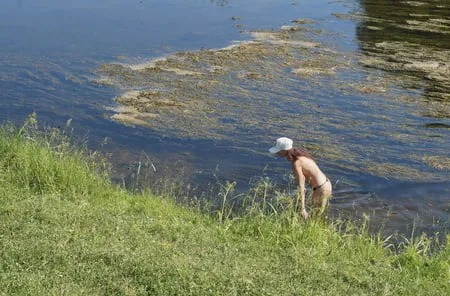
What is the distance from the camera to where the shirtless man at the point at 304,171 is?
8609mm

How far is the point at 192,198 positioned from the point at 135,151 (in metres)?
2.60

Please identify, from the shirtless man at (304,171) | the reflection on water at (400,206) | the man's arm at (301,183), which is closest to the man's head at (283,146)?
the shirtless man at (304,171)

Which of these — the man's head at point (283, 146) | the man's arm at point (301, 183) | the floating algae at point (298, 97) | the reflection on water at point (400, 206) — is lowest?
the reflection on water at point (400, 206)

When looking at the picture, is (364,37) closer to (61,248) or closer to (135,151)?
(135,151)

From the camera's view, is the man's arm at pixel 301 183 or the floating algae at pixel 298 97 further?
the floating algae at pixel 298 97

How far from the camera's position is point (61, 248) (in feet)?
20.6

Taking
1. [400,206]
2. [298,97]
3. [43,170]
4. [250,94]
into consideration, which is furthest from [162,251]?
[298,97]

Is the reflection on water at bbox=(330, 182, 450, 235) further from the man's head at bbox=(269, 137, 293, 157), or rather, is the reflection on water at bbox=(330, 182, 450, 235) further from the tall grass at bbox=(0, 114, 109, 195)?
the tall grass at bbox=(0, 114, 109, 195)

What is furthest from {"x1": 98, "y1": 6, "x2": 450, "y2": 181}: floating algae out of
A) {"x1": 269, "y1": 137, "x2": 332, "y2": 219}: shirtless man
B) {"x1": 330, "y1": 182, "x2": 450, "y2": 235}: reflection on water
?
{"x1": 269, "y1": 137, "x2": 332, "y2": 219}: shirtless man

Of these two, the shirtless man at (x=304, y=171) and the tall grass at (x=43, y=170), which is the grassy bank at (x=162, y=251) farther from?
the shirtless man at (x=304, y=171)

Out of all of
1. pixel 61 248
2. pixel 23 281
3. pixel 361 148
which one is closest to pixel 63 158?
pixel 61 248

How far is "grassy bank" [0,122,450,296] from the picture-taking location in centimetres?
588

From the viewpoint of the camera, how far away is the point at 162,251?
21.2ft

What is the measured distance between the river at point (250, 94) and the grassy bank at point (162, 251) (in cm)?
182
